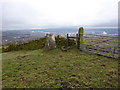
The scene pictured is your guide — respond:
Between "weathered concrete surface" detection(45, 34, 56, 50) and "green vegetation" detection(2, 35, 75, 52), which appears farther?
"green vegetation" detection(2, 35, 75, 52)

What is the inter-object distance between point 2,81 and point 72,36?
7318mm

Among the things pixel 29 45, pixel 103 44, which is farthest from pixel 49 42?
pixel 103 44

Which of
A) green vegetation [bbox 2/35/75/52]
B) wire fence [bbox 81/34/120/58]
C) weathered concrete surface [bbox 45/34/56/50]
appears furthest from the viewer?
green vegetation [bbox 2/35/75/52]

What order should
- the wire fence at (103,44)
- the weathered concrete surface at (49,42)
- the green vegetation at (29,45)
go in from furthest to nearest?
the green vegetation at (29,45)
the weathered concrete surface at (49,42)
the wire fence at (103,44)

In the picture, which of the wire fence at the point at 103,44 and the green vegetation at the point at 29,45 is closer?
the wire fence at the point at 103,44

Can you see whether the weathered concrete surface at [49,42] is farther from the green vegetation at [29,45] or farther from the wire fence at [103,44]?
the wire fence at [103,44]

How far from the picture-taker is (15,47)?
1181cm

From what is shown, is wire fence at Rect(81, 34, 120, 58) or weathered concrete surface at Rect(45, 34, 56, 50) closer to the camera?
wire fence at Rect(81, 34, 120, 58)

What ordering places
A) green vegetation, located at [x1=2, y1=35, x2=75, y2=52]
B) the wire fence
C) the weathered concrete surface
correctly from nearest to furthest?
the wire fence < the weathered concrete surface < green vegetation, located at [x1=2, y1=35, x2=75, y2=52]

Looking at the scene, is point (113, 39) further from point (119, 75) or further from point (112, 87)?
point (112, 87)

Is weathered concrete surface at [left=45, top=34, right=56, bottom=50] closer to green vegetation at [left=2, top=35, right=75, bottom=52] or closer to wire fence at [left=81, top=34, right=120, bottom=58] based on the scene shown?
green vegetation at [left=2, top=35, right=75, bottom=52]

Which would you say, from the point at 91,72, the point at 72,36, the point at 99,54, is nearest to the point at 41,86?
the point at 91,72

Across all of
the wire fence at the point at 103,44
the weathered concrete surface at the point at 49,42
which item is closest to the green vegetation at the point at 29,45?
the weathered concrete surface at the point at 49,42

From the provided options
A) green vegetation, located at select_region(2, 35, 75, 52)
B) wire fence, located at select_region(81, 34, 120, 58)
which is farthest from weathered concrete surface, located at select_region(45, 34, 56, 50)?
wire fence, located at select_region(81, 34, 120, 58)
